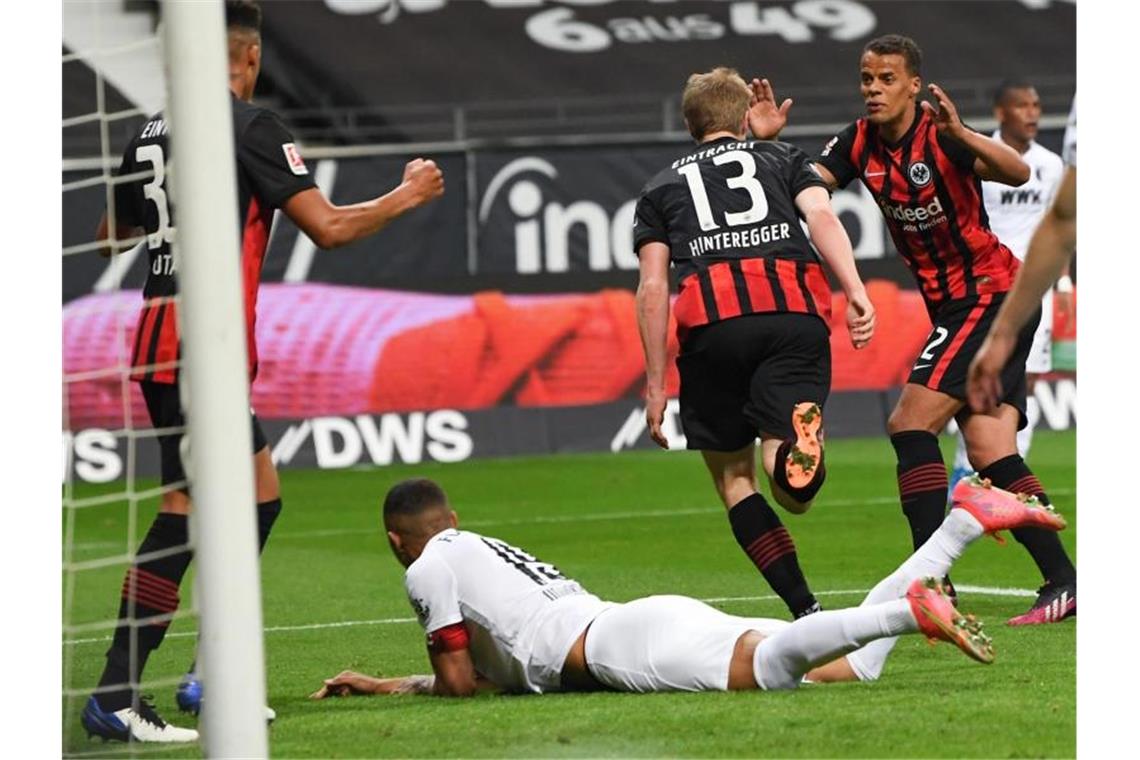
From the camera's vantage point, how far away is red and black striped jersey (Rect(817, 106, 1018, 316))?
7297 mm

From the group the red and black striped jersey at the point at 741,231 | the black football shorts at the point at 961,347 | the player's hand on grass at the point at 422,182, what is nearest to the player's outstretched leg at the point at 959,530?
the red and black striped jersey at the point at 741,231

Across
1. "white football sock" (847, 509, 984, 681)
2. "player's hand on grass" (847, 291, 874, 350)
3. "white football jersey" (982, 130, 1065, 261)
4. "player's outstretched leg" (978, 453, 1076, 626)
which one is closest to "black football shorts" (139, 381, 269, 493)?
"white football sock" (847, 509, 984, 681)

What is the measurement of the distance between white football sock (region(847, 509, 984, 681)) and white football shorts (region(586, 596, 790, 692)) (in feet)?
0.99

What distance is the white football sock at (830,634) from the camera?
17.2 ft

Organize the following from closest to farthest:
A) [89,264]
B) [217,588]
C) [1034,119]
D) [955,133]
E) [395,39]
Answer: [217,588]
[955,133]
[1034,119]
[89,264]
[395,39]

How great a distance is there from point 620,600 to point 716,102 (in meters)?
2.34

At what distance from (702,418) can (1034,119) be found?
394 centimetres

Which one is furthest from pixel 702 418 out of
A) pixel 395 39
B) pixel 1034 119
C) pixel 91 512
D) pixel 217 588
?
pixel 395 39

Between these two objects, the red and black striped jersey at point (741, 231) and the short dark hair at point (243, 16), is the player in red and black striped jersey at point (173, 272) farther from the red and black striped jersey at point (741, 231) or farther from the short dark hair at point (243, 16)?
the red and black striped jersey at point (741, 231)

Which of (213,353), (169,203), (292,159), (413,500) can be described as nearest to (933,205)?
(413,500)

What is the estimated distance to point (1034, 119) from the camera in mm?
10078

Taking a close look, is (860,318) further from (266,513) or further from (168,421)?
(168,421)

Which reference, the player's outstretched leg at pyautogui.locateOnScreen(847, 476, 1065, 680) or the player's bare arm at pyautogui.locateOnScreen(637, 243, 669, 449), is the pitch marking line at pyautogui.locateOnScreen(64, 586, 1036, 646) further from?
the player's outstretched leg at pyautogui.locateOnScreen(847, 476, 1065, 680)
